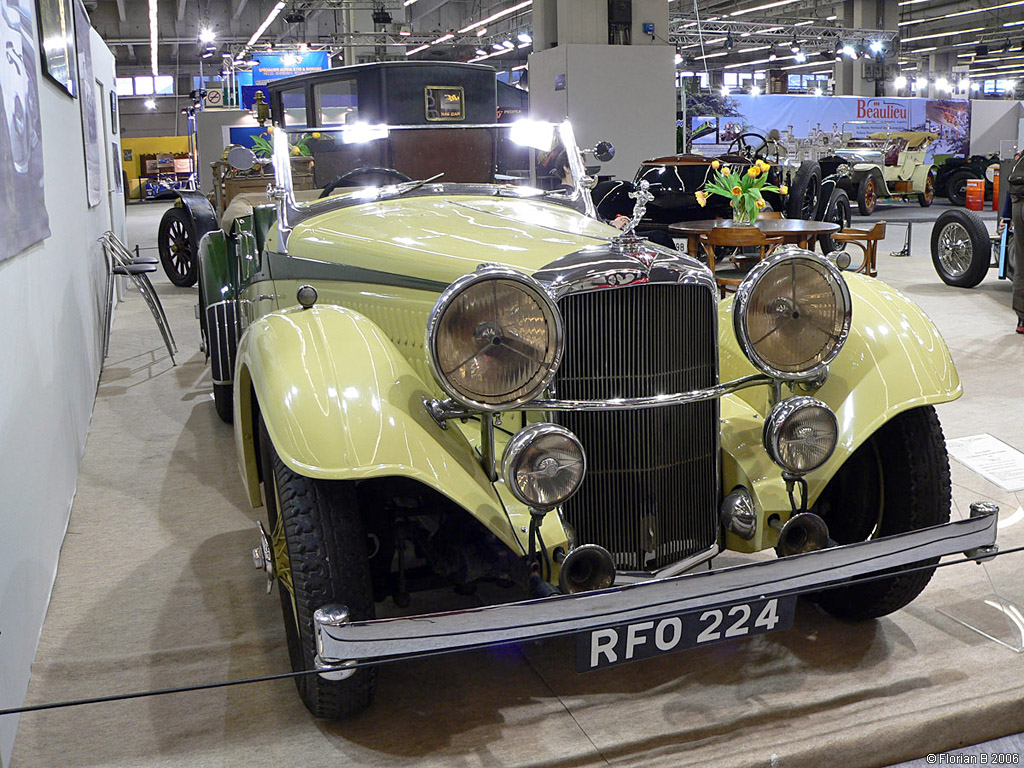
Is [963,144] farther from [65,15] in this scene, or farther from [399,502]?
[399,502]

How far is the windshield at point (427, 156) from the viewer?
351cm

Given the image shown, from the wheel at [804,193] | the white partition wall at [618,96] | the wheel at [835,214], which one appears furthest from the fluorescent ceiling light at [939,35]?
the wheel at [804,193]

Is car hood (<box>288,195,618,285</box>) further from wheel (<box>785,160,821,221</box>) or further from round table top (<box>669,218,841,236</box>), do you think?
wheel (<box>785,160,821,221</box>)

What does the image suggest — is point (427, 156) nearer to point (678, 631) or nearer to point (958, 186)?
point (678, 631)

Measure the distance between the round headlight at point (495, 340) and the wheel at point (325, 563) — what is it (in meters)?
0.38

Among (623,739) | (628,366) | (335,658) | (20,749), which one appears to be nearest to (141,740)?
(20,749)

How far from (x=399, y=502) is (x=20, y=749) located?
3.30 feet

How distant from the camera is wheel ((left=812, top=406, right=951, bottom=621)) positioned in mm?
2414

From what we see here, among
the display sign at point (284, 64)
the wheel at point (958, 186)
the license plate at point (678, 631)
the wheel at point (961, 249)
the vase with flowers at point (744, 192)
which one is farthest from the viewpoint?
the display sign at point (284, 64)

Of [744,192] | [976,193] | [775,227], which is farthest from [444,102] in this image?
[976,193]

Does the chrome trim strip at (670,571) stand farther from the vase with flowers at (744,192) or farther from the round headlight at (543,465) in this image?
the vase with flowers at (744,192)

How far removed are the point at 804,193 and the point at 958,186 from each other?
985 cm

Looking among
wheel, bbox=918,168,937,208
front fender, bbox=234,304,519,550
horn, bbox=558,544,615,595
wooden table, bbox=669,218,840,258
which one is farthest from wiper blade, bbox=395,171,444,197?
wheel, bbox=918,168,937,208

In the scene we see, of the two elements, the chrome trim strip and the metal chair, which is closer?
the chrome trim strip
